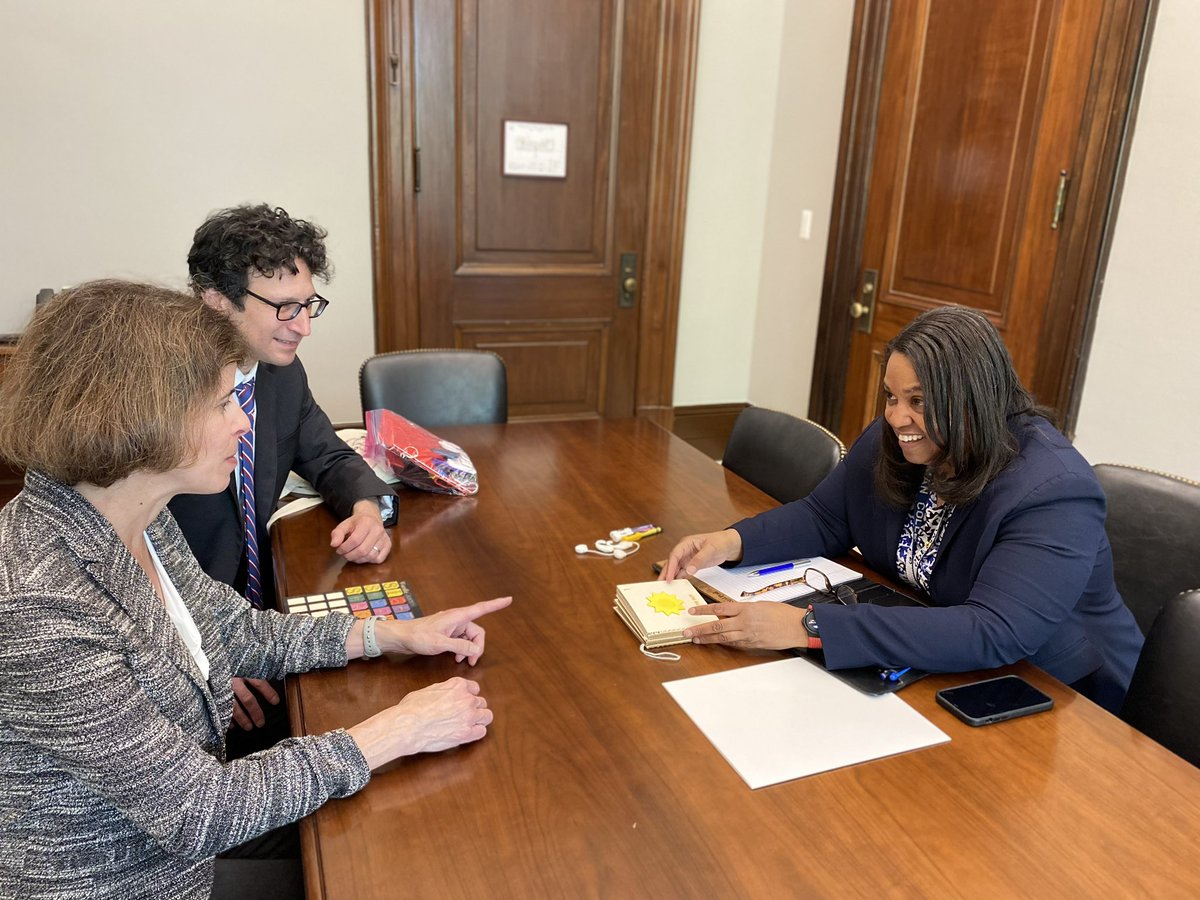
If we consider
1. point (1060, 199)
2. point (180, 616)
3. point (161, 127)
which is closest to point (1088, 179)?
point (1060, 199)

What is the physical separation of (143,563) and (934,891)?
1.00m

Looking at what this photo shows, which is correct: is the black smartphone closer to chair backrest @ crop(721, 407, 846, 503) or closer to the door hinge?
chair backrest @ crop(721, 407, 846, 503)

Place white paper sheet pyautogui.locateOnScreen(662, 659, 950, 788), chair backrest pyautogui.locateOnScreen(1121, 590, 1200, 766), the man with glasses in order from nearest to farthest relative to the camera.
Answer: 1. white paper sheet pyautogui.locateOnScreen(662, 659, 950, 788)
2. chair backrest pyautogui.locateOnScreen(1121, 590, 1200, 766)
3. the man with glasses

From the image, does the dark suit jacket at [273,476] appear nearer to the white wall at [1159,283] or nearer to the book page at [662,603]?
the book page at [662,603]

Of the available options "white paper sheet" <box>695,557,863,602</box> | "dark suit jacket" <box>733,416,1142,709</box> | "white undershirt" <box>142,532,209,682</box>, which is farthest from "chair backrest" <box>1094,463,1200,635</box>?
"white undershirt" <box>142,532,209,682</box>

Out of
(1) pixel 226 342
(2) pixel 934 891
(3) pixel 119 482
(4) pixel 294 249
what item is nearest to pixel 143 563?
(3) pixel 119 482

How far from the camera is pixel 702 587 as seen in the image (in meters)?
1.54

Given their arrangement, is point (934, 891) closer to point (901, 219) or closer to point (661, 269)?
point (901, 219)

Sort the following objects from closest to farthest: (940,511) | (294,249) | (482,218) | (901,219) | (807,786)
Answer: (807,786) → (940,511) → (294,249) → (901,219) → (482,218)

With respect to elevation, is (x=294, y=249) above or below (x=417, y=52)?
below

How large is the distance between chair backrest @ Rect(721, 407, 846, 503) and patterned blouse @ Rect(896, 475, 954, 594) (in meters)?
0.51

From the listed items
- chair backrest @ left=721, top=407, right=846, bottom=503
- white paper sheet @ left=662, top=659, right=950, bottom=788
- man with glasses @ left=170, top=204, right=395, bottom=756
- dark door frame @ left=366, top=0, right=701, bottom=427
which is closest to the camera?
white paper sheet @ left=662, top=659, right=950, bottom=788

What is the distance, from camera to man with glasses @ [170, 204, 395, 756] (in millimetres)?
1725

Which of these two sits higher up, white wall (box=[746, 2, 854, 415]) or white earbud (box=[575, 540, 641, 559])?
white wall (box=[746, 2, 854, 415])
